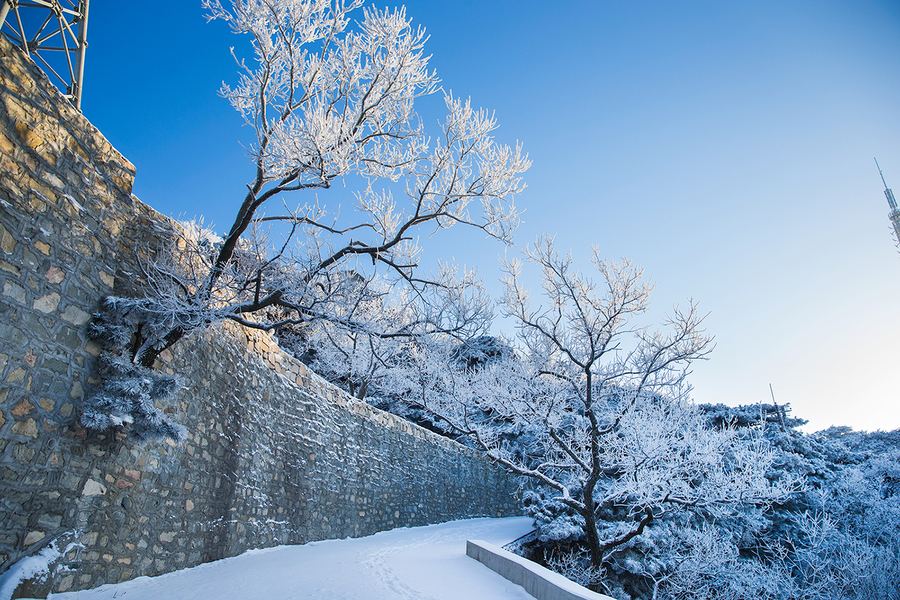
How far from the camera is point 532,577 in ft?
12.4

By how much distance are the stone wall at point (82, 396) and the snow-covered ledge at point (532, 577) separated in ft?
9.17

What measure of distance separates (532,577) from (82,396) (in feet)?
12.3

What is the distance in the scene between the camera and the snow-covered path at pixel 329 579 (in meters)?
3.43

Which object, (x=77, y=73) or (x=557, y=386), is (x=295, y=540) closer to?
(x=557, y=386)

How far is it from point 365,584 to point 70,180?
13.2ft

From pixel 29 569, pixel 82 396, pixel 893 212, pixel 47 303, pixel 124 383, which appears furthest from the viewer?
pixel 893 212

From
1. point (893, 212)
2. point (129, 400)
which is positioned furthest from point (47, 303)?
point (893, 212)

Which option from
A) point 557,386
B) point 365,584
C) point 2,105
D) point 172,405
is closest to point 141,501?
point 172,405

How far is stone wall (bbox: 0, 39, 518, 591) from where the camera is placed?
2.72 metres

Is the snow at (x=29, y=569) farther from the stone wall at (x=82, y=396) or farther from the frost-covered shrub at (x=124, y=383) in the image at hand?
the frost-covered shrub at (x=124, y=383)

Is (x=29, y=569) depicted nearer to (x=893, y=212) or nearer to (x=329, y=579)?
(x=329, y=579)

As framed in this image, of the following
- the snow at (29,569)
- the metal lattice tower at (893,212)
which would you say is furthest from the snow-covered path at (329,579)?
the metal lattice tower at (893,212)

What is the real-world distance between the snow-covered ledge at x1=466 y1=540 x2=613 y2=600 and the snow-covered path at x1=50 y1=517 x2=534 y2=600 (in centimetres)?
9

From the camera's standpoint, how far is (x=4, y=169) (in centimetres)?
269
